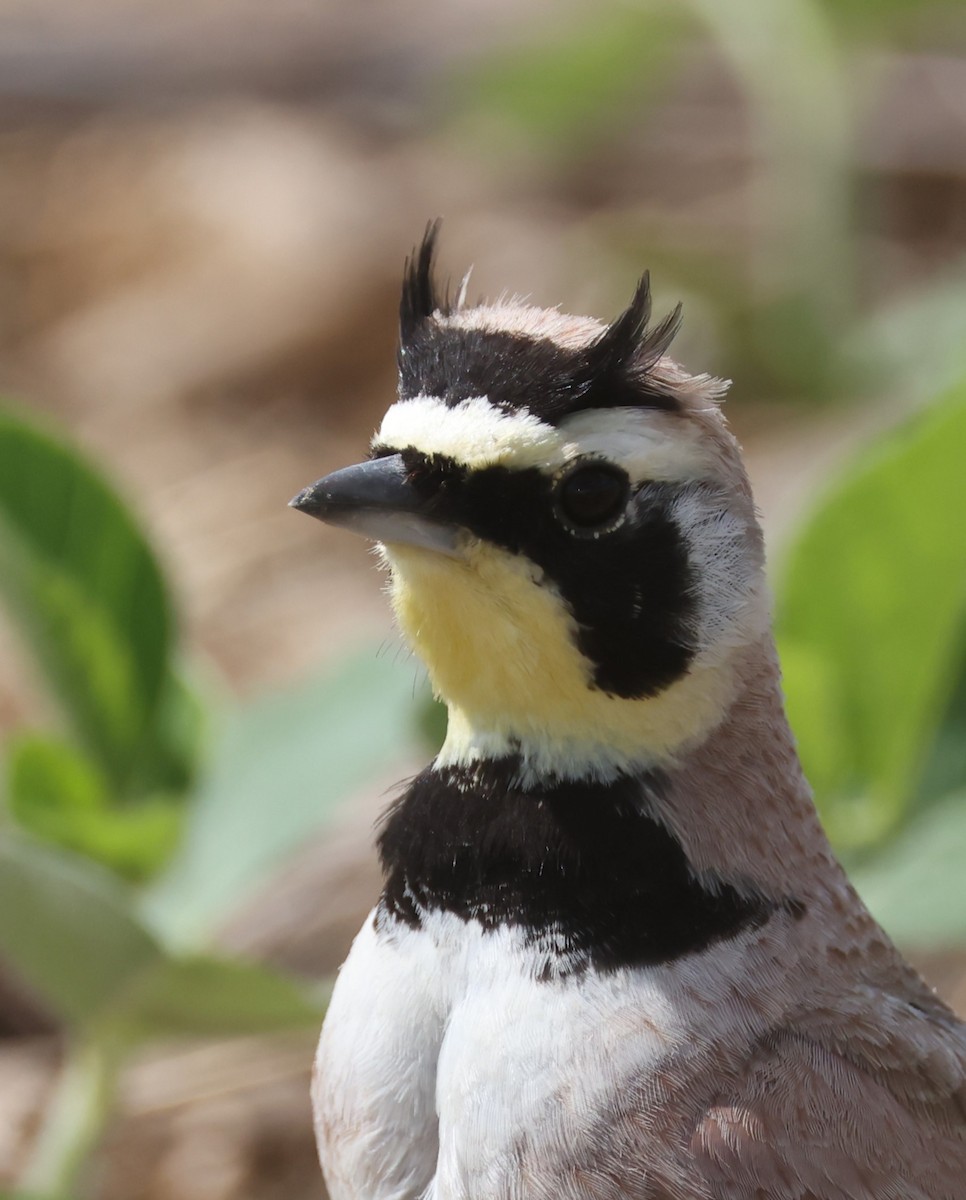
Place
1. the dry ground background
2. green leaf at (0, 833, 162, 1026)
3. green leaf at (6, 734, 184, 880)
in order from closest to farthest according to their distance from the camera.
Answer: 1. green leaf at (0, 833, 162, 1026)
2. green leaf at (6, 734, 184, 880)
3. the dry ground background

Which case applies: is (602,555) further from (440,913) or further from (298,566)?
(298,566)

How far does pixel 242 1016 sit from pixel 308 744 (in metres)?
0.61

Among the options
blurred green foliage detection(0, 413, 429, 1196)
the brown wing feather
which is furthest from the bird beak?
blurred green foliage detection(0, 413, 429, 1196)

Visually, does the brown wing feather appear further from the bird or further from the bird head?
the bird head

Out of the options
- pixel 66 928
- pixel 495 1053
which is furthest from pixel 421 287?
pixel 66 928

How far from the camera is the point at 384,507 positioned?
68.8 inches

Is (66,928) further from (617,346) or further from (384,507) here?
(617,346)

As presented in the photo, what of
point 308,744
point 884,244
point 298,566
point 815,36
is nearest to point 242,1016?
point 308,744

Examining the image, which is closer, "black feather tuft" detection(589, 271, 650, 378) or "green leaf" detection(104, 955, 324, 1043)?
"black feather tuft" detection(589, 271, 650, 378)

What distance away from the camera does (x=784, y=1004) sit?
6.10 feet

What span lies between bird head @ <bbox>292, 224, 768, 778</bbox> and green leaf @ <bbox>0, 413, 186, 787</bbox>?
3.40 ft

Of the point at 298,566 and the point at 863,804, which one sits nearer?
the point at 863,804

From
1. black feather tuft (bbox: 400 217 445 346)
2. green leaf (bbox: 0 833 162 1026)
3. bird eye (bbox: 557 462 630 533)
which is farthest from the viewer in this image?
green leaf (bbox: 0 833 162 1026)

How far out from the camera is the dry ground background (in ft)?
15.5
